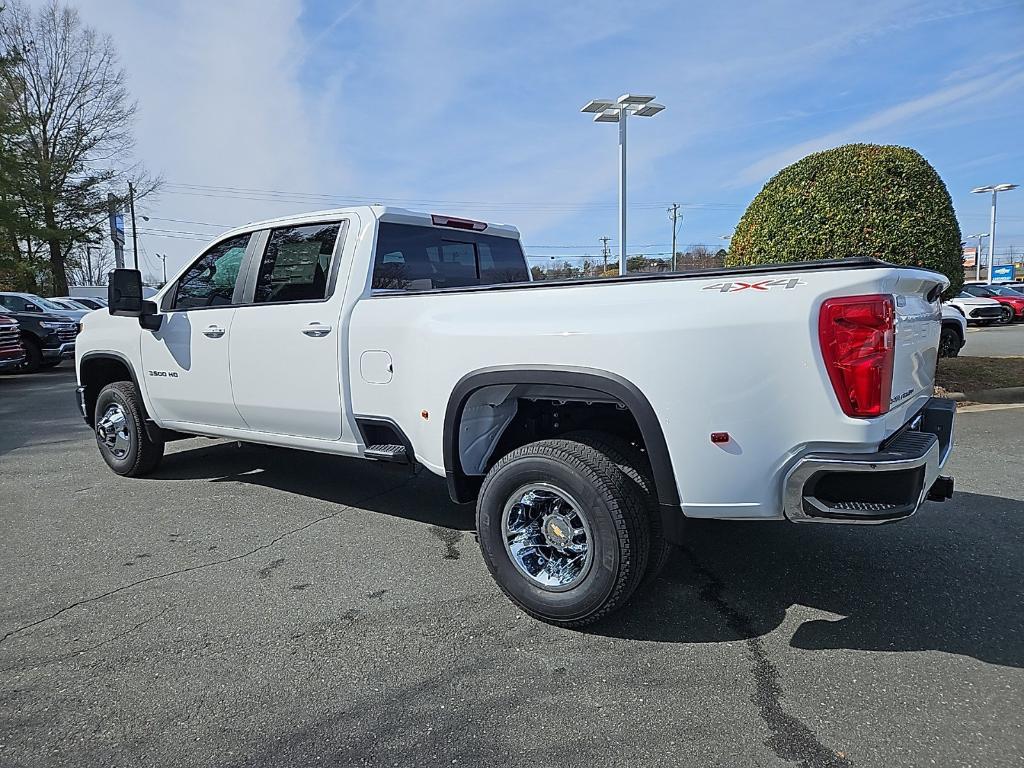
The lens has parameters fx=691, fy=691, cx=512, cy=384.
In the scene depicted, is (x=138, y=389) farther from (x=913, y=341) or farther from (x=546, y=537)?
(x=913, y=341)

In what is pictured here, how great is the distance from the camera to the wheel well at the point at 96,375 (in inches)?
230

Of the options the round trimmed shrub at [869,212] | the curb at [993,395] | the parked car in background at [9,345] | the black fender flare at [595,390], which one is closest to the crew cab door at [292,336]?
the black fender flare at [595,390]

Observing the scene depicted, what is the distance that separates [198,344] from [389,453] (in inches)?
76.6

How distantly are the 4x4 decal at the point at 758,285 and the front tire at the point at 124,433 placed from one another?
4760 mm

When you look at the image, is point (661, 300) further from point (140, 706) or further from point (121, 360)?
point (121, 360)

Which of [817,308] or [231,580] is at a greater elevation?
[817,308]

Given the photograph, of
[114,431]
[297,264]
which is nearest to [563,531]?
[297,264]

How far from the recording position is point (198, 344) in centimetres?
486

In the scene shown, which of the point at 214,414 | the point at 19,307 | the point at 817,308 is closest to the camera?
the point at 817,308

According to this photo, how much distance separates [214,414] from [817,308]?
4.04 metres

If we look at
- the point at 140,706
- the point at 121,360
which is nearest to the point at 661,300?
the point at 140,706

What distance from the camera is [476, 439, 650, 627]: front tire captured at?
9.51ft

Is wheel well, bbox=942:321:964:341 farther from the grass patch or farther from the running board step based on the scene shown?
the running board step

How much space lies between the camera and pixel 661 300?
2.73m
